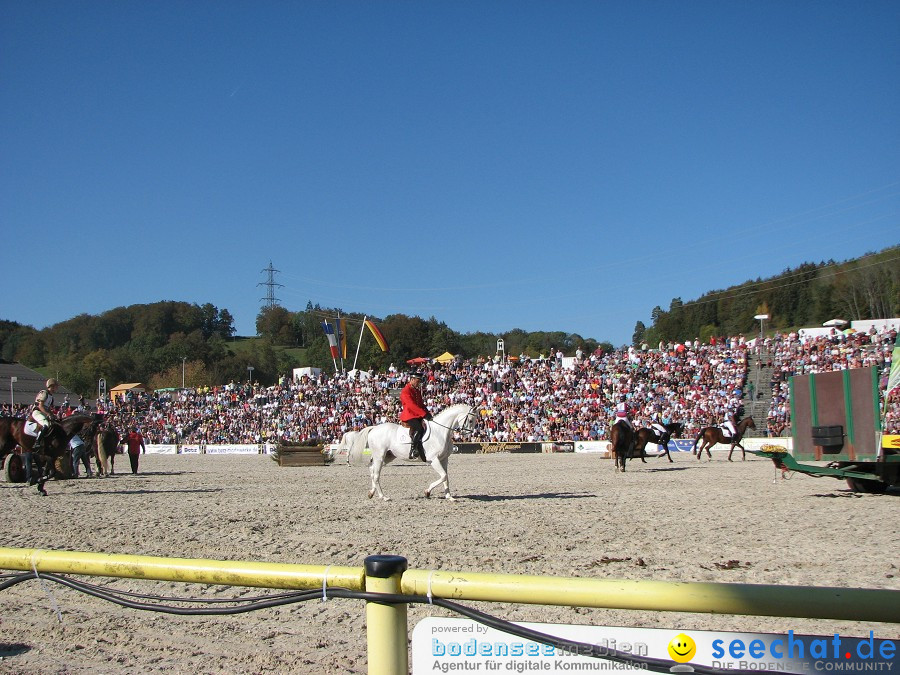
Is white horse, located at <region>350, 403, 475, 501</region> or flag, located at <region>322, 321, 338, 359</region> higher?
flag, located at <region>322, 321, 338, 359</region>

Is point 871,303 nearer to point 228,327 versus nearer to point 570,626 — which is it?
point 570,626

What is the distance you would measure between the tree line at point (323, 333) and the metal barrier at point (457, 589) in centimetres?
5534

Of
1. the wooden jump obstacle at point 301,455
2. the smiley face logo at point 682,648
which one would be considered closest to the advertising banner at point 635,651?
the smiley face logo at point 682,648

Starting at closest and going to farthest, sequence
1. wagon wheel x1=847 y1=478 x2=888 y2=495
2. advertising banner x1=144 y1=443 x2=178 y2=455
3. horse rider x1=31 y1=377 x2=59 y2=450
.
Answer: wagon wheel x1=847 y1=478 x2=888 y2=495
horse rider x1=31 y1=377 x2=59 y2=450
advertising banner x1=144 y1=443 x2=178 y2=455

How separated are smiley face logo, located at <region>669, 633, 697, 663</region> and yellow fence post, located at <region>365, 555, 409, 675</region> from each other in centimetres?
82

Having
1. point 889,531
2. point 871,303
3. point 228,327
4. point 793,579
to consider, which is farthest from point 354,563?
point 228,327

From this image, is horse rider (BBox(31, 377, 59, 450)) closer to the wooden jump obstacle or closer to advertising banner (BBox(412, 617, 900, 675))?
the wooden jump obstacle

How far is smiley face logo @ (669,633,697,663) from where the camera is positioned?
205cm

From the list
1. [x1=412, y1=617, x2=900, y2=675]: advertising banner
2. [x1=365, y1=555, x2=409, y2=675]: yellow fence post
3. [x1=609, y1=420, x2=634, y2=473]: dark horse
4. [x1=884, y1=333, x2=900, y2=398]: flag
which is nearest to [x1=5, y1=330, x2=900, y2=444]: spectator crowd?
[x1=609, y1=420, x2=634, y2=473]: dark horse

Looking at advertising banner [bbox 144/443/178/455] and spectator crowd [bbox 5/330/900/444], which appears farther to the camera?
advertising banner [bbox 144/443/178/455]

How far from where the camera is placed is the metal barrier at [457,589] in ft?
6.33

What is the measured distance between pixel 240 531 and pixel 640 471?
1441 cm

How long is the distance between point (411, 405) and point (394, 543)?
541cm

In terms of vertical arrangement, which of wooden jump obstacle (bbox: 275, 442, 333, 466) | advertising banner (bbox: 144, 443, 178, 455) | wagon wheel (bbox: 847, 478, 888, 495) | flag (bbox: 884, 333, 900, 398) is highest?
flag (bbox: 884, 333, 900, 398)
